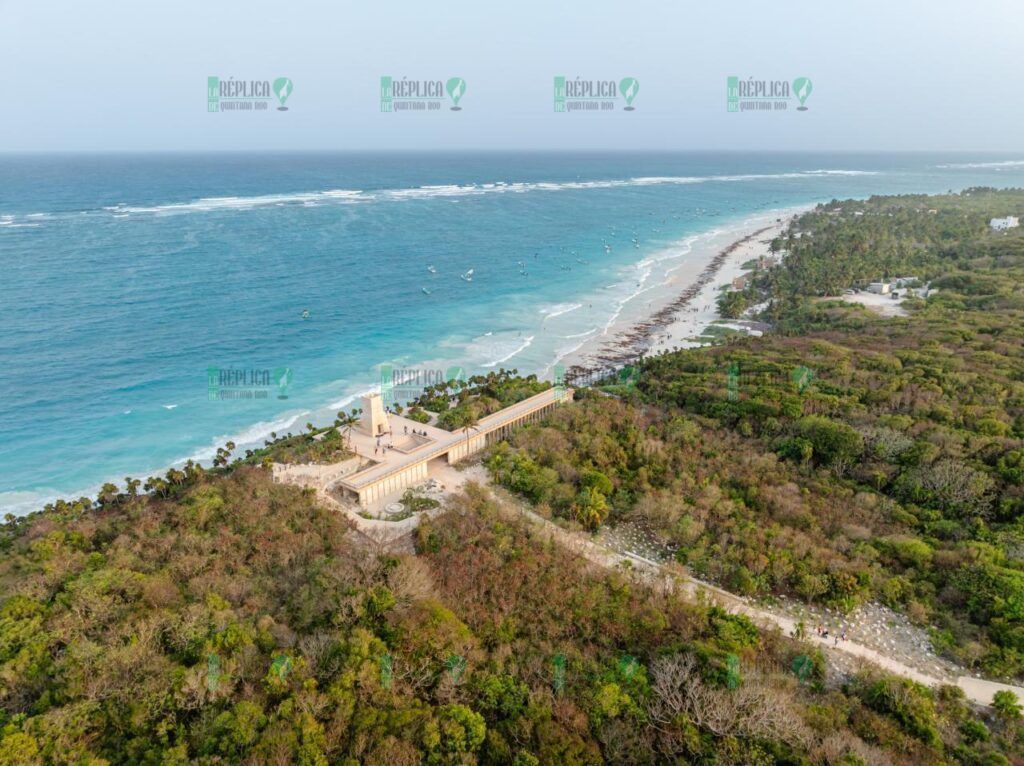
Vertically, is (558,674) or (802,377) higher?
(802,377)

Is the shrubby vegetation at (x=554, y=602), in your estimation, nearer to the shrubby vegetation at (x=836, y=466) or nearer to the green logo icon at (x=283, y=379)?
the shrubby vegetation at (x=836, y=466)

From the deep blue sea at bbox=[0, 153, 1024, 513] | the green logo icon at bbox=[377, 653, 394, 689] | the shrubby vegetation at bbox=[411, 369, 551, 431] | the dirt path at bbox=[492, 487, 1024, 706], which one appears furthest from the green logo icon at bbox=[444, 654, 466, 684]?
the deep blue sea at bbox=[0, 153, 1024, 513]

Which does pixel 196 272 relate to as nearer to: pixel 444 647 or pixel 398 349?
pixel 398 349

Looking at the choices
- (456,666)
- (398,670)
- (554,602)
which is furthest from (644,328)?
(398,670)

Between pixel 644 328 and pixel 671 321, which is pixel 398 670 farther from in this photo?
pixel 671 321

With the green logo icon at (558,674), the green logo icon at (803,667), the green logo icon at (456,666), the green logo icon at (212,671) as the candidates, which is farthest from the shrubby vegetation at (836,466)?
the green logo icon at (212,671)

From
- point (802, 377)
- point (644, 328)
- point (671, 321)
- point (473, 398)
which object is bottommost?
point (473, 398)

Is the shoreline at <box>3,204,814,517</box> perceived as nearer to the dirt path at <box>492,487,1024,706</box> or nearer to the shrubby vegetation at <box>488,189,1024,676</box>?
the shrubby vegetation at <box>488,189,1024,676</box>

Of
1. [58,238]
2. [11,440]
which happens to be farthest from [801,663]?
[58,238]
